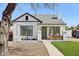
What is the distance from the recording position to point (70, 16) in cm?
1798

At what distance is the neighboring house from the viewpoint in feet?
71.5

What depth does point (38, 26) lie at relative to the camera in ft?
74.4

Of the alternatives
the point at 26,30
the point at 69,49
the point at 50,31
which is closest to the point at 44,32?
the point at 50,31

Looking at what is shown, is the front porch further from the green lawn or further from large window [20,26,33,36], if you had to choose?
the green lawn

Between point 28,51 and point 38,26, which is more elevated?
point 38,26

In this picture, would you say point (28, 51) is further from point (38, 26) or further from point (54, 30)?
point (54, 30)

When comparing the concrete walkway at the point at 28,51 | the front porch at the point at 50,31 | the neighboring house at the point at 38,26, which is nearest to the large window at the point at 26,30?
the neighboring house at the point at 38,26

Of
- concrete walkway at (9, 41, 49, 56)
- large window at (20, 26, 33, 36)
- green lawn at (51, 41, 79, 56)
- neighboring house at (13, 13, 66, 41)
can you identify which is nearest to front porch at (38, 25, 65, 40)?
neighboring house at (13, 13, 66, 41)

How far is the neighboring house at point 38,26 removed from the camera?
71.5 ft

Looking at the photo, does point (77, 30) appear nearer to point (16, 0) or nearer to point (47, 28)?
point (47, 28)

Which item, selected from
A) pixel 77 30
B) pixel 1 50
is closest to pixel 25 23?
pixel 77 30

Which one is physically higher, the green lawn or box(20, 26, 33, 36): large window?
box(20, 26, 33, 36): large window

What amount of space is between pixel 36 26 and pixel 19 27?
4.85ft

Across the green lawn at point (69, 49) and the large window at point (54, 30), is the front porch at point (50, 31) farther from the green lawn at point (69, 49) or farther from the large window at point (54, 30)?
the green lawn at point (69, 49)
